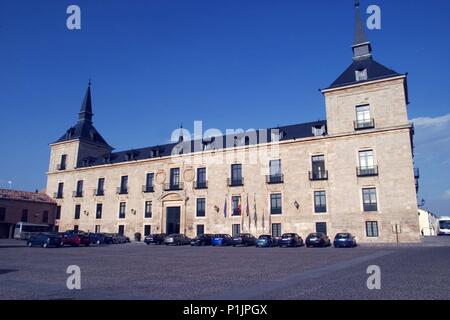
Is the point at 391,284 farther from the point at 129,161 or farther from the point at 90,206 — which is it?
the point at 90,206

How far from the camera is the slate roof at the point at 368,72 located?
32.1 m

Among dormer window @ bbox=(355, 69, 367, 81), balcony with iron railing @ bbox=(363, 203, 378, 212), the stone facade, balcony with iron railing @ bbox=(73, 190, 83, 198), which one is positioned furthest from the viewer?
balcony with iron railing @ bbox=(73, 190, 83, 198)

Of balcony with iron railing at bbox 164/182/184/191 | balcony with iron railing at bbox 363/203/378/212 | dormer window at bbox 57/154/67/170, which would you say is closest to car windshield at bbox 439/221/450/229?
balcony with iron railing at bbox 363/203/378/212

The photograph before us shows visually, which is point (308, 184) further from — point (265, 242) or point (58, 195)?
point (58, 195)

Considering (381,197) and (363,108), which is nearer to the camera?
(381,197)

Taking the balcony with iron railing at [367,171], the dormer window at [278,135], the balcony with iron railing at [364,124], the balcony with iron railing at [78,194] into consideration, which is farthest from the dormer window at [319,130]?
the balcony with iron railing at [78,194]

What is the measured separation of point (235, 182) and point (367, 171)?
44.9ft

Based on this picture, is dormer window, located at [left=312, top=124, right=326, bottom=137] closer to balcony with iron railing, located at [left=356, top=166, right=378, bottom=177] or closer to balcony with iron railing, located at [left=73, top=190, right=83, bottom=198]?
balcony with iron railing, located at [left=356, top=166, right=378, bottom=177]

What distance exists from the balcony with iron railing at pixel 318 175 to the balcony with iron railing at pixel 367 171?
2.98m

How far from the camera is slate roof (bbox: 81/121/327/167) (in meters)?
36.7

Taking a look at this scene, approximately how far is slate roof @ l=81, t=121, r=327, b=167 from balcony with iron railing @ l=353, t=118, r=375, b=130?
139 inches

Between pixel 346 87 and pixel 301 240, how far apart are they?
15.8 metres

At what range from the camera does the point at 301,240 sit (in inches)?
1188
